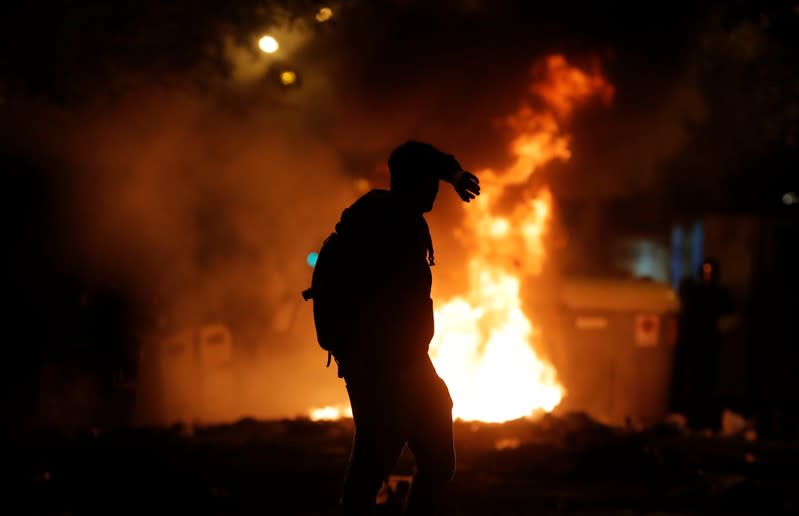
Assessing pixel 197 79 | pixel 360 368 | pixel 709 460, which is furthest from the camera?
pixel 197 79

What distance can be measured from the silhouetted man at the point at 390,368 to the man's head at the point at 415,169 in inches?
4.5

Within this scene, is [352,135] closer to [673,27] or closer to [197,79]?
[197,79]

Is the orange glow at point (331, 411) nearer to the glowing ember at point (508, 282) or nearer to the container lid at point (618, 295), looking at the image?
the glowing ember at point (508, 282)

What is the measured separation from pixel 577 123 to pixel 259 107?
4.68 meters

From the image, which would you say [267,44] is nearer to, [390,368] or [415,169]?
[415,169]

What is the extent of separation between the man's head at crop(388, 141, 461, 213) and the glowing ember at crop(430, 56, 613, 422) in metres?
7.94

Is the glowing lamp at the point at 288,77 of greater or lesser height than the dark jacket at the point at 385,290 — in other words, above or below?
above

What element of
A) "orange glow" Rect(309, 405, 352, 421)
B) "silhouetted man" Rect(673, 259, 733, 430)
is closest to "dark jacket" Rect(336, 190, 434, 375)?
"orange glow" Rect(309, 405, 352, 421)

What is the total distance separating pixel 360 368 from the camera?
135 inches

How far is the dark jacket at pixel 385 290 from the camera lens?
3.42 m

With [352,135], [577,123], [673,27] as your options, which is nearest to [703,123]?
[673,27]

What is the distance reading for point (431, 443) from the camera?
3.43 metres

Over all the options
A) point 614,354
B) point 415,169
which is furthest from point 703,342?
point 415,169

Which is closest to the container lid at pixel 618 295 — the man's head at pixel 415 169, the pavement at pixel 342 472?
the pavement at pixel 342 472
